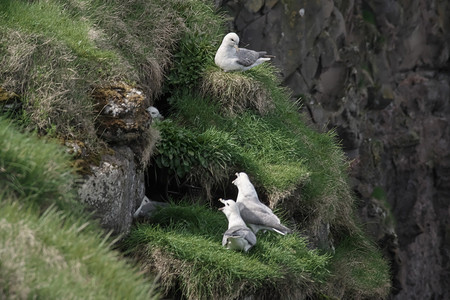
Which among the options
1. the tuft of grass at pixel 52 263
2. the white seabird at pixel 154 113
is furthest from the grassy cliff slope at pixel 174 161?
the white seabird at pixel 154 113

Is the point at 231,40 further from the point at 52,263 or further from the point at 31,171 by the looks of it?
the point at 52,263

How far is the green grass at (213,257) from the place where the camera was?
6836mm

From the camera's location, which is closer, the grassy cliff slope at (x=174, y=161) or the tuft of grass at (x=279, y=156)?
the grassy cliff slope at (x=174, y=161)

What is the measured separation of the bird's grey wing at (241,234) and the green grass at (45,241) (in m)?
2.19

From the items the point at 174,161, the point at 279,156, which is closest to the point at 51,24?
the point at 174,161

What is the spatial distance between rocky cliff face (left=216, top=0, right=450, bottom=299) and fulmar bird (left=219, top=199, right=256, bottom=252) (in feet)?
17.0

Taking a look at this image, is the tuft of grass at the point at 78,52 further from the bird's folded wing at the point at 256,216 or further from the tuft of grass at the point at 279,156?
the bird's folded wing at the point at 256,216

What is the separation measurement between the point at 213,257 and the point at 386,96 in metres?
10.7

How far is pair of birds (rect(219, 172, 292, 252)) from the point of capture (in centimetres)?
714

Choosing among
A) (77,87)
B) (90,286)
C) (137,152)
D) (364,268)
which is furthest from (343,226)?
(90,286)

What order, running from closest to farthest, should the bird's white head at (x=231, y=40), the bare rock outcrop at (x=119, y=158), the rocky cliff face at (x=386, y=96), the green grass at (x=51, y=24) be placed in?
the bare rock outcrop at (x=119, y=158) < the green grass at (x=51, y=24) < the bird's white head at (x=231, y=40) < the rocky cliff face at (x=386, y=96)

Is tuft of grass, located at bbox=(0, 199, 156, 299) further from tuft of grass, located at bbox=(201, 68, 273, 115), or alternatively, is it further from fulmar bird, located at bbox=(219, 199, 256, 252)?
tuft of grass, located at bbox=(201, 68, 273, 115)

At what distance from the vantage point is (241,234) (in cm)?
709

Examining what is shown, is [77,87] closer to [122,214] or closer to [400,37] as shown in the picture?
[122,214]
